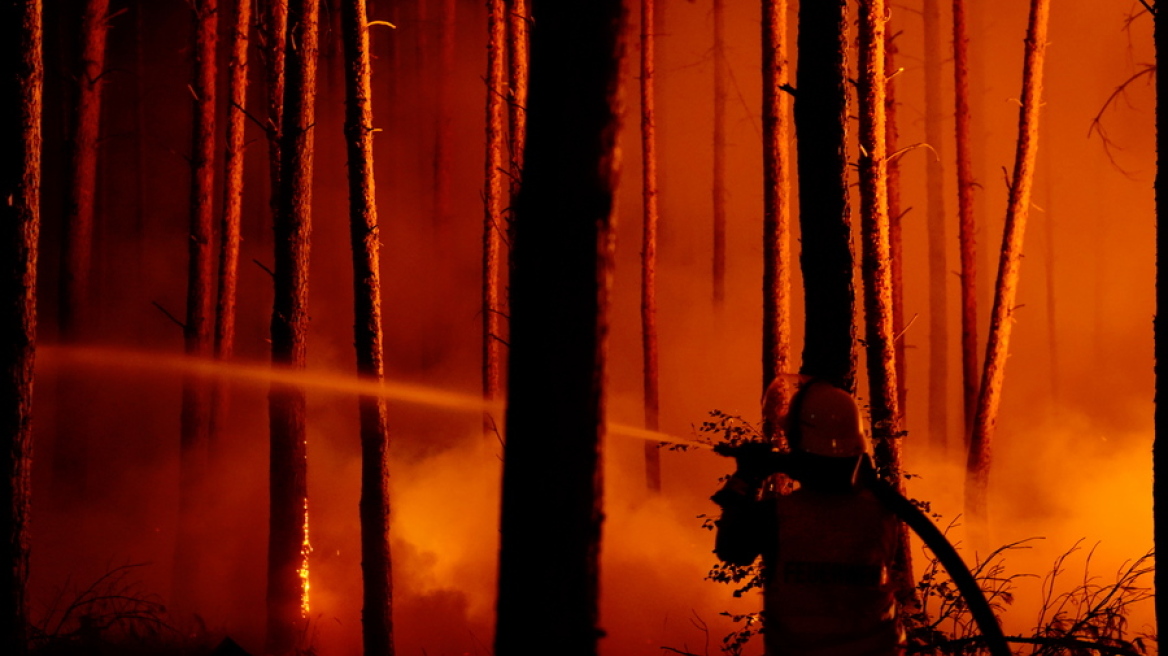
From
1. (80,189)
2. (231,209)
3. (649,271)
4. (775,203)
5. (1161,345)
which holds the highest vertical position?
(649,271)

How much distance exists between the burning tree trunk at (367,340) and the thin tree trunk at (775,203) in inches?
197

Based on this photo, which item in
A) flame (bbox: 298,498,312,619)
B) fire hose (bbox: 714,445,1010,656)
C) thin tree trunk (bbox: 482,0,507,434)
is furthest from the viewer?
thin tree trunk (bbox: 482,0,507,434)

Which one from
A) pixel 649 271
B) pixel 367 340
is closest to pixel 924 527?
pixel 367 340

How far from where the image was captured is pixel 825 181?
17.6 feet

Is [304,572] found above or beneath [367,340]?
beneath

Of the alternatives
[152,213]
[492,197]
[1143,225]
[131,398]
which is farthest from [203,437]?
[1143,225]

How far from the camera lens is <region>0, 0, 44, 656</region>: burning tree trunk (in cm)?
557

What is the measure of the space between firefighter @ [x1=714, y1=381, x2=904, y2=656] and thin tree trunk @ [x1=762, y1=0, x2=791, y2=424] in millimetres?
7230

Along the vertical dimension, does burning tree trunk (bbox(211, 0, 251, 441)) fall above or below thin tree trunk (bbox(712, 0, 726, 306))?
below

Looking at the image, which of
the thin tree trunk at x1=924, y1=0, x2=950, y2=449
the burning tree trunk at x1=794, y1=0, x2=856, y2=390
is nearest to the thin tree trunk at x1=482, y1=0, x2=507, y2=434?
the burning tree trunk at x1=794, y1=0, x2=856, y2=390

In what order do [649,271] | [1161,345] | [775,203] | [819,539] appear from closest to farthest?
1. [819,539]
2. [1161,345]
3. [775,203]
4. [649,271]

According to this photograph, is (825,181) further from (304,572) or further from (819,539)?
(304,572)

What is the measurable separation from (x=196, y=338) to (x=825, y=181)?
32.6ft

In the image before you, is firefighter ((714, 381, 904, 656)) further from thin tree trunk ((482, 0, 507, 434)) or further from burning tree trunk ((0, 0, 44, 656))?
thin tree trunk ((482, 0, 507, 434))
